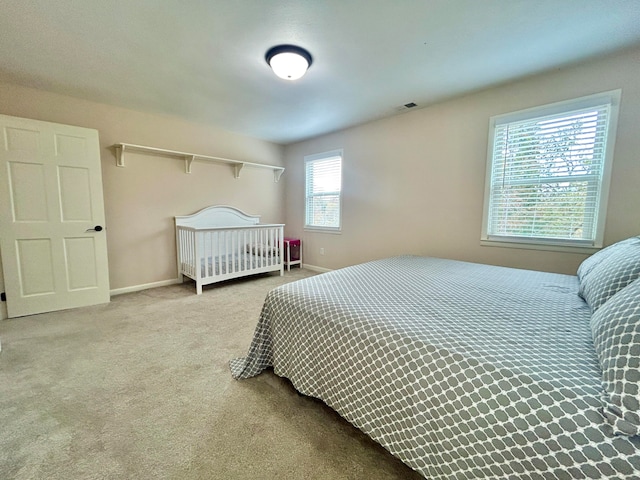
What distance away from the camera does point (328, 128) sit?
156 inches

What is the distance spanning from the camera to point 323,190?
174 inches

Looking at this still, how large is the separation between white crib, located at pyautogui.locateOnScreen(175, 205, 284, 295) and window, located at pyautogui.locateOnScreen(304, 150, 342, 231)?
76 centimetres

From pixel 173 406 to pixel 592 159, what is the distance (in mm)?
3646

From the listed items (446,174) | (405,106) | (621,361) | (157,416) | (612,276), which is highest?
(405,106)

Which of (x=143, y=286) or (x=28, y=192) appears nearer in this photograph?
(x=28, y=192)

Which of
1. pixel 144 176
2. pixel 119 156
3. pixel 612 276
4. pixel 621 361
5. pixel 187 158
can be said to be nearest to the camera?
pixel 621 361

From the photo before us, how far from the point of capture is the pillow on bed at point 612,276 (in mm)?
1159

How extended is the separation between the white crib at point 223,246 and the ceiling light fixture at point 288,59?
2.11 metres

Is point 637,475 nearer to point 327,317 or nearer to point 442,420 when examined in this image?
point 442,420

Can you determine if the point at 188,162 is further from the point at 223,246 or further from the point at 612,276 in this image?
the point at 612,276

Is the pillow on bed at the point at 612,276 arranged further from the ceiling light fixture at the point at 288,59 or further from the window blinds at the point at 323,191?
the window blinds at the point at 323,191

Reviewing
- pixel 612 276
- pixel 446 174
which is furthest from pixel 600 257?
pixel 446 174

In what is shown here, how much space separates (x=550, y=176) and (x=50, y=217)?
5047 millimetres

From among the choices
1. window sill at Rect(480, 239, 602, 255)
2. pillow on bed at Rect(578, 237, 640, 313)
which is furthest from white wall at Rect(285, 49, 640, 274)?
pillow on bed at Rect(578, 237, 640, 313)
